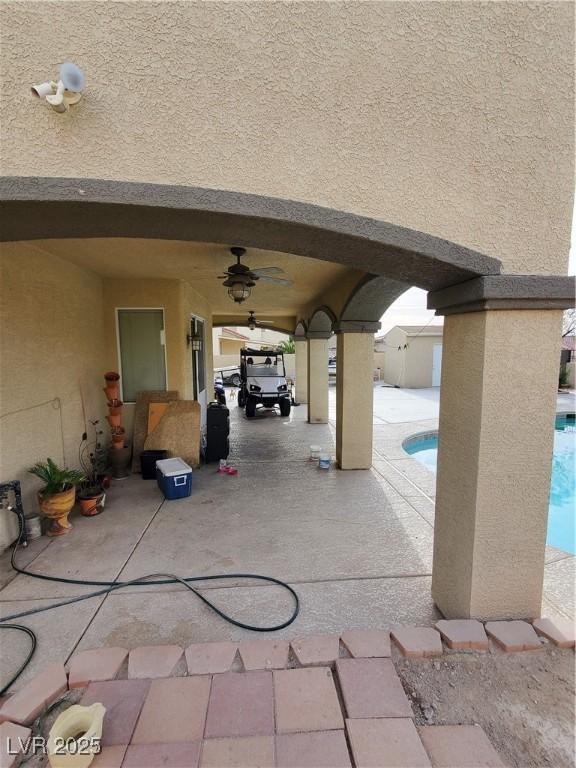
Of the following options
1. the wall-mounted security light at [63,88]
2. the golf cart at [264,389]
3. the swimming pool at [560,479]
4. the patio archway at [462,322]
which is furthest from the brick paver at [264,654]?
the golf cart at [264,389]

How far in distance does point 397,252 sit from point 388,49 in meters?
1.17

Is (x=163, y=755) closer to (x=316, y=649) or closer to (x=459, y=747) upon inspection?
(x=316, y=649)

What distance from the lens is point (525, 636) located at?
229cm

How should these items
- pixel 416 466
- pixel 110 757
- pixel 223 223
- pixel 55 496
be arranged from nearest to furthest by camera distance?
pixel 110 757, pixel 223 223, pixel 55 496, pixel 416 466

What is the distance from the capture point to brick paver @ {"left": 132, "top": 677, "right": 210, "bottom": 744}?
174cm

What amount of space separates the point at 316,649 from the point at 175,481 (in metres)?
3.07

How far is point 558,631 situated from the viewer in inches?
91.4

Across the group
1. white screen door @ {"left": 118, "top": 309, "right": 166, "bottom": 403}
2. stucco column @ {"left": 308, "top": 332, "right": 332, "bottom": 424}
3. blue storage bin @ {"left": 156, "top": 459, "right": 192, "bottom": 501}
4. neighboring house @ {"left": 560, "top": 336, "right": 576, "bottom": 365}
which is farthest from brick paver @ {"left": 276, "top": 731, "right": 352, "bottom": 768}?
neighboring house @ {"left": 560, "top": 336, "right": 576, "bottom": 365}

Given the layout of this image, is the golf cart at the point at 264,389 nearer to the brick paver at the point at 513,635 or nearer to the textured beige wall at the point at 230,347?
the brick paver at the point at 513,635

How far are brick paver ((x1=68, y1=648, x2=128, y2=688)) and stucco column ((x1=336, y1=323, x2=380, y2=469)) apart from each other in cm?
434

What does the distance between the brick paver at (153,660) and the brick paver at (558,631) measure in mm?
2460

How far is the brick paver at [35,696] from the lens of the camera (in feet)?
5.98

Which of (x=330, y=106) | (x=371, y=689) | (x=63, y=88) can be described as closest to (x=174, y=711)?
(x=371, y=689)

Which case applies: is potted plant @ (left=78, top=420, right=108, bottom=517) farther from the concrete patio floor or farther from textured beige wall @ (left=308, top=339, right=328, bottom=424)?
textured beige wall @ (left=308, top=339, right=328, bottom=424)
